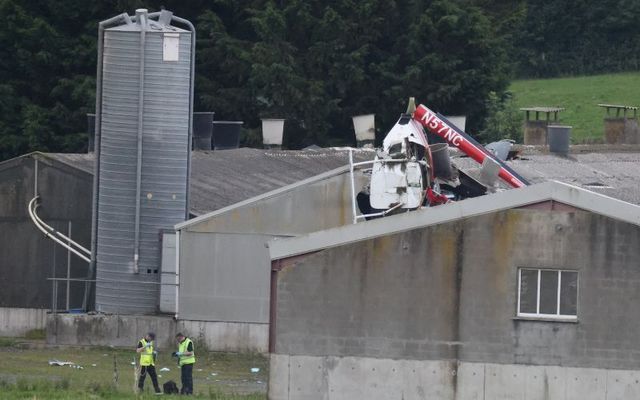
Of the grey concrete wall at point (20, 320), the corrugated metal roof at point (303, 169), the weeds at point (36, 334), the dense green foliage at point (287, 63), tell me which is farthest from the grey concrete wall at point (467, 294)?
the dense green foliage at point (287, 63)

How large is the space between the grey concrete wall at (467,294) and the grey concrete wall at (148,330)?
939cm

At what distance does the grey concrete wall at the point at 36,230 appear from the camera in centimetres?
4144

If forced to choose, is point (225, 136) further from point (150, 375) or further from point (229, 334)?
point (150, 375)

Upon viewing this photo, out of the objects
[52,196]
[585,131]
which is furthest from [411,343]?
[585,131]

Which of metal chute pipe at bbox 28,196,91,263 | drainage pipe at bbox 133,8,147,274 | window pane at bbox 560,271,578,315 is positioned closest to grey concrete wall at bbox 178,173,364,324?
drainage pipe at bbox 133,8,147,274

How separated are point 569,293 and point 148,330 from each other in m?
12.9

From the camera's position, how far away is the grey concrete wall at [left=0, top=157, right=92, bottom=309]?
136 feet

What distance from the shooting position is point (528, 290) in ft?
93.7

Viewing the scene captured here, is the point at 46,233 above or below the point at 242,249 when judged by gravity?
above

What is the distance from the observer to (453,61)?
202ft

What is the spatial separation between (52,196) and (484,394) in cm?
1630

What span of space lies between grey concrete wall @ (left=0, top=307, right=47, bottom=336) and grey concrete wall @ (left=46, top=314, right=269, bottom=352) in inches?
123

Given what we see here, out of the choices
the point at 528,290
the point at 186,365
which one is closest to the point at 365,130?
the point at 186,365

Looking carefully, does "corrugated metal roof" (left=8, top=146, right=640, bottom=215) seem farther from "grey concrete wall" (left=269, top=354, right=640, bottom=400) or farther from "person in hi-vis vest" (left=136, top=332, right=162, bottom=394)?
"grey concrete wall" (left=269, top=354, right=640, bottom=400)
